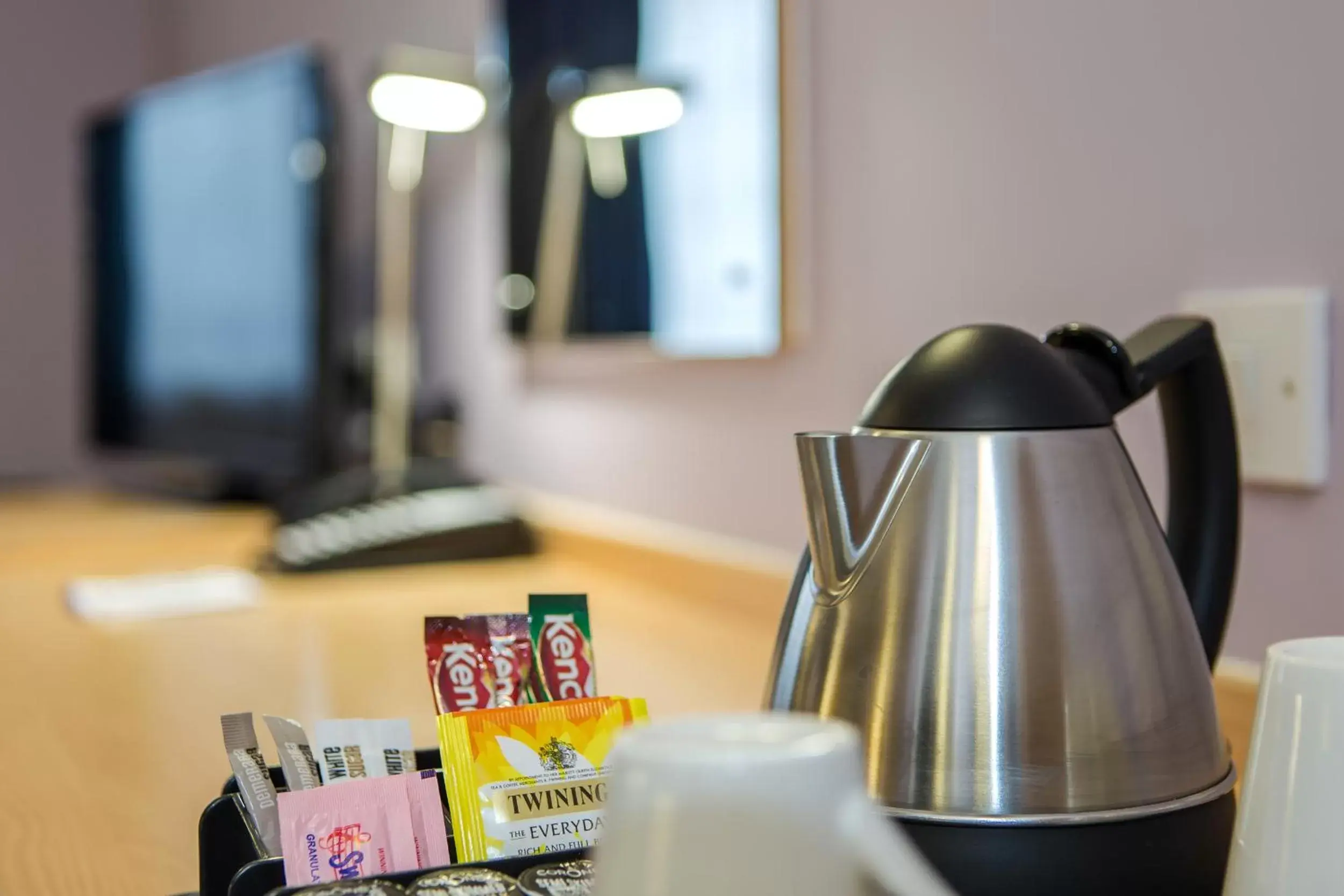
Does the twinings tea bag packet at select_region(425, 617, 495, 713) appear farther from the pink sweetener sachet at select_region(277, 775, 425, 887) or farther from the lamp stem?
the lamp stem

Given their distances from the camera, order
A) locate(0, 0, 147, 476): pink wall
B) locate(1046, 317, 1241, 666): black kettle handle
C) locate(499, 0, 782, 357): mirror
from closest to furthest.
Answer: locate(1046, 317, 1241, 666): black kettle handle
locate(499, 0, 782, 357): mirror
locate(0, 0, 147, 476): pink wall

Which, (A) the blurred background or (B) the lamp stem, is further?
(B) the lamp stem

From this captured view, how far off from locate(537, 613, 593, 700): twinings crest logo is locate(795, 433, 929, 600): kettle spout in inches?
4.2

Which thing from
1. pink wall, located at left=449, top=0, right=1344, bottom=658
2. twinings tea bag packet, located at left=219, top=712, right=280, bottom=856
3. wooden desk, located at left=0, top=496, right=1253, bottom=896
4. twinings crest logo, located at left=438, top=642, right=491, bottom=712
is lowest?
wooden desk, located at left=0, top=496, right=1253, bottom=896

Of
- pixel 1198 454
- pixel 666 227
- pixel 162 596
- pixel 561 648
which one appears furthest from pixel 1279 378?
pixel 162 596

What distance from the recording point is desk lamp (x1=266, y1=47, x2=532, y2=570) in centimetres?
155

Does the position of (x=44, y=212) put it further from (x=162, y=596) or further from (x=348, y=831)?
(x=348, y=831)

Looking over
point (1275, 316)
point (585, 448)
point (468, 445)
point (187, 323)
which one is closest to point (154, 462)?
point (187, 323)

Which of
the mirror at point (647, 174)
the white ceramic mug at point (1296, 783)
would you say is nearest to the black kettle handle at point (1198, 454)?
the white ceramic mug at point (1296, 783)

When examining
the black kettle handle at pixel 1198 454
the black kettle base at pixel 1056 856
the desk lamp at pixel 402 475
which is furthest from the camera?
the desk lamp at pixel 402 475

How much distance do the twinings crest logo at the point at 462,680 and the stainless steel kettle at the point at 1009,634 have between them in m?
0.11

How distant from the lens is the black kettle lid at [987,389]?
1.55ft

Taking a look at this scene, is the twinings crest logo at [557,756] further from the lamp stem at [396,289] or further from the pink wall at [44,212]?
the pink wall at [44,212]

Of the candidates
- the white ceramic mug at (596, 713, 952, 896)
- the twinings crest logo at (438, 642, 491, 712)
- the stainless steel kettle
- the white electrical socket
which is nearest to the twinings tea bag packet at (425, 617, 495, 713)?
the twinings crest logo at (438, 642, 491, 712)
